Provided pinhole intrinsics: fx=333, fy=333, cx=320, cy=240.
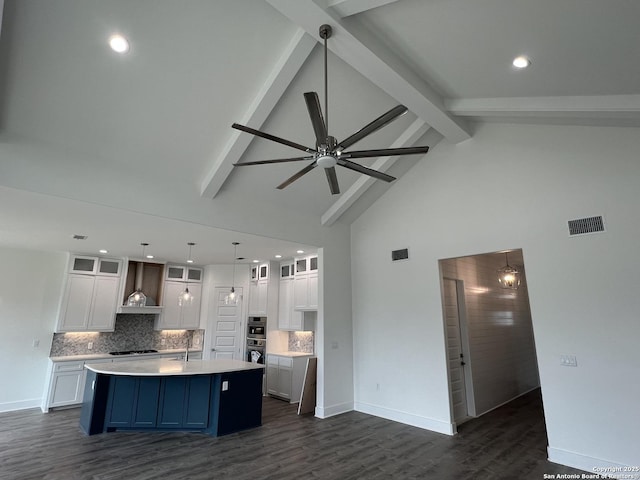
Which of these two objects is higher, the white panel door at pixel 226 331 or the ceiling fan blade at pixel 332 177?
the ceiling fan blade at pixel 332 177

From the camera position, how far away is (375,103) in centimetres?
438

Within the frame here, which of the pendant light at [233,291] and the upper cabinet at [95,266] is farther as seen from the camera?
the upper cabinet at [95,266]

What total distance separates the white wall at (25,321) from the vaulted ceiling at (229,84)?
68.2 inches

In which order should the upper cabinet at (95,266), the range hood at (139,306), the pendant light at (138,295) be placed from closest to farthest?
the pendant light at (138,295) < the upper cabinet at (95,266) < the range hood at (139,306)

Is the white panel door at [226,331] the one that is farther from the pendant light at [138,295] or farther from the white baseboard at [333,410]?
the white baseboard at [333,410]

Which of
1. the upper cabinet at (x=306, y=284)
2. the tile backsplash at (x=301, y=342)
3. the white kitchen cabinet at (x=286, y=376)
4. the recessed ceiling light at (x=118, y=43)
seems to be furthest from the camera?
the tile backsplash at (x=301, y=342)

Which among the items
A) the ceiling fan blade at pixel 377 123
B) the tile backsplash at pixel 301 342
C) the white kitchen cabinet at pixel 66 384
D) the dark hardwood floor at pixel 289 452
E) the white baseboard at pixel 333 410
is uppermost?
the ceiling fan blade at pixel 377 123

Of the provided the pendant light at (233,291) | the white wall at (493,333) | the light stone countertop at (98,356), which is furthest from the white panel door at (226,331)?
the white wall at (493,333)

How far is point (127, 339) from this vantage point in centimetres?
739

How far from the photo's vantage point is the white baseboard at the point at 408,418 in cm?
480

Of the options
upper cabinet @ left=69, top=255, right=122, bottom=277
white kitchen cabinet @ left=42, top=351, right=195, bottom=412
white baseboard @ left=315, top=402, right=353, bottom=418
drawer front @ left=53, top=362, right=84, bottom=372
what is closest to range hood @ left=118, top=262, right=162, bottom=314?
upper cabinet @ left=69, top=255, right=122, bottom=277

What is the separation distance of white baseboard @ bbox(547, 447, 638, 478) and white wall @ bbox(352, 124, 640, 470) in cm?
2

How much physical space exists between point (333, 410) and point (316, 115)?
5.15 meters

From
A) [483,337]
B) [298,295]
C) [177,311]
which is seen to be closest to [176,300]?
[177,311]
